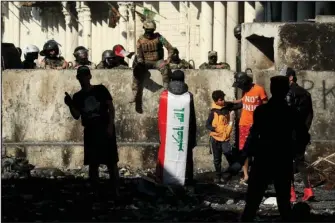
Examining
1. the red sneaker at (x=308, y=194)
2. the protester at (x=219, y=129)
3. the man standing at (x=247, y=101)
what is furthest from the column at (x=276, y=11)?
the red sneaker at (x=308, y=194)

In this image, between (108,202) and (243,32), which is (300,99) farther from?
(243,32)

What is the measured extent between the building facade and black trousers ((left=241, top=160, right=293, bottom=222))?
16.7 metres

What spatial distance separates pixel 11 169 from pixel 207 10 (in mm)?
23594

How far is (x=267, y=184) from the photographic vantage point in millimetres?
13570

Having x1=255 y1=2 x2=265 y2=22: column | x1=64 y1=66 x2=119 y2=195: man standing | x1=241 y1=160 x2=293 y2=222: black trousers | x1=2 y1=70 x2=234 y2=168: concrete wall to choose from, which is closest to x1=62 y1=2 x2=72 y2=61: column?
x1=255 y1=2 x2=265 y2=22: column

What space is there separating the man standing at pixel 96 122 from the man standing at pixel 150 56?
372 centimetres

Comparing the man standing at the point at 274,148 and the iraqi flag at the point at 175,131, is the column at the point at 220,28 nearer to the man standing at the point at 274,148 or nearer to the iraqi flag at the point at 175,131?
the iraqi flag at the point at 175,131

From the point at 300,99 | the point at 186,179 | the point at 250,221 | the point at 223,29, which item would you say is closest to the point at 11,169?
the point at 186,179

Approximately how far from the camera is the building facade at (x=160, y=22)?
3725 centimetres

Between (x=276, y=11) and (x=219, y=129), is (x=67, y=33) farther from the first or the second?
(x=219, y=129)

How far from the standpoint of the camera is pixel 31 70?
20.3 m

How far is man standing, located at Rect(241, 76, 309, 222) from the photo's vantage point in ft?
44.4

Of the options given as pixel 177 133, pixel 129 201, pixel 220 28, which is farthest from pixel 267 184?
pixel 220 28

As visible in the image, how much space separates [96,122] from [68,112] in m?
4.33
